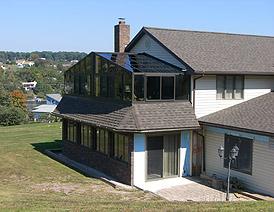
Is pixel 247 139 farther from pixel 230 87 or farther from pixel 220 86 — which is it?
pixel 230 87

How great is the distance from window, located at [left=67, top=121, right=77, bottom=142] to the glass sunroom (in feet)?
9.62

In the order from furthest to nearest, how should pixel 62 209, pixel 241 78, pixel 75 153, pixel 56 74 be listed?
pixel 56 74 → pixel 75 153 → pixel 241 78 → pixel 62 209

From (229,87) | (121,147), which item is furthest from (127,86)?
(229,87)

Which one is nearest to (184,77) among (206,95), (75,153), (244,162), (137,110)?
(206,95)

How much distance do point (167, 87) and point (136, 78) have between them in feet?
5.35

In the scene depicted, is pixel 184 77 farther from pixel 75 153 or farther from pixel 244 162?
pixel 75 153

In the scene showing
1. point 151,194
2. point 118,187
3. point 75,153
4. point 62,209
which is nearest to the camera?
point 62,209

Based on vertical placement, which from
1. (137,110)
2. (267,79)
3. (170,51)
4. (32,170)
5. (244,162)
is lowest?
(32,170)

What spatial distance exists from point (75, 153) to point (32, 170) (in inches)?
126

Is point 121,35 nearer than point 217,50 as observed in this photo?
No

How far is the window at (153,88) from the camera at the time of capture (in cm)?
1759

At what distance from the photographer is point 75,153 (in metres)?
22.8

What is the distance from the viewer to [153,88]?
17766mm

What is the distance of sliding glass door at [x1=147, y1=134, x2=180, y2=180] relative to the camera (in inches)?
691
